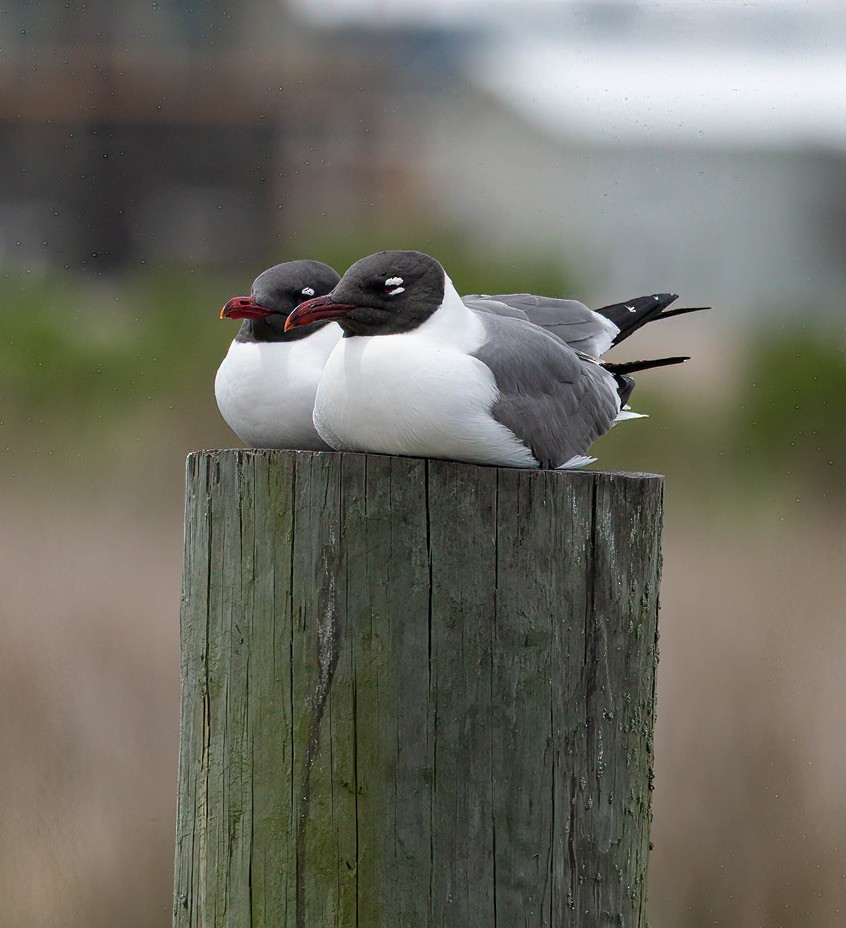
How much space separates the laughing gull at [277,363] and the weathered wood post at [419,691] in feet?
1.32

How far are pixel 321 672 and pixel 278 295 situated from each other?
676mm

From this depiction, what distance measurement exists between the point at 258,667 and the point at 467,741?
0.26 meters

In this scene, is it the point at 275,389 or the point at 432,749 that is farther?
the point at 275,389

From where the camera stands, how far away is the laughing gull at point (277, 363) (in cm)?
176

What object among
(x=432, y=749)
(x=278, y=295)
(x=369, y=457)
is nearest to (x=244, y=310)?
(x=278, y=295)

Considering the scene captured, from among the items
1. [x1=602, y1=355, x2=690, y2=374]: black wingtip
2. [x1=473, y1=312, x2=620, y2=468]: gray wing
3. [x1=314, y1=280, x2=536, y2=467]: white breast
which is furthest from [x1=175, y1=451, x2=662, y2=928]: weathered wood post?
[x1=602, y1=355, x2=690, y2=374]: black wingtip

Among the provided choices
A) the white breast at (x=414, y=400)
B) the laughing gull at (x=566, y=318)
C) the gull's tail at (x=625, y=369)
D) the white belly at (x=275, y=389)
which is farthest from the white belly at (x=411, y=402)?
the gull's tail at (x=625, y=369)

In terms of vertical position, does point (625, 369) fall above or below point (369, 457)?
above

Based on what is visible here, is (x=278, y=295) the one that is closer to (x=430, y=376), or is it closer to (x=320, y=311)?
(x=320, y=311)

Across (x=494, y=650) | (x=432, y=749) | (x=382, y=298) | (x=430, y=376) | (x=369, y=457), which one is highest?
(x=382, y=298)

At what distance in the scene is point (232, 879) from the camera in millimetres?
1372

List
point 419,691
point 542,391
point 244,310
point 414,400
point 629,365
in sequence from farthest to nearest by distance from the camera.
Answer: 1. point 629,365
2. point 244,310
3. point 542,391
4. point 414,400
5. point 419,691

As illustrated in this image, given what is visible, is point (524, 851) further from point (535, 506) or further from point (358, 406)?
point (358, 406)

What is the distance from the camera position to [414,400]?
4.72 feet
